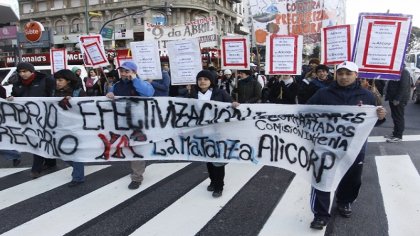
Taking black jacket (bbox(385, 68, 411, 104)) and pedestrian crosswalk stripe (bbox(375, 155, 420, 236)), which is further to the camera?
black jacket (bbox(385, 68, 411, 104))

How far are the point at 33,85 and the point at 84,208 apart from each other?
222 centimetres

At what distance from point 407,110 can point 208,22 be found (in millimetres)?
6786

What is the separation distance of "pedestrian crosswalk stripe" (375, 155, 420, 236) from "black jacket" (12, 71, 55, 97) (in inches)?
188

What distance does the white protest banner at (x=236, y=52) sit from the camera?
23.7 ft

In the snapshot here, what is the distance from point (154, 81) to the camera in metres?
7.80

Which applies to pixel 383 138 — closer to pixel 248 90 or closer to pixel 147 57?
pixel 248 90

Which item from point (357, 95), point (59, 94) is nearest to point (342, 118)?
point (357, 95)

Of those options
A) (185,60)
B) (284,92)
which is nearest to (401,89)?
(284,92)

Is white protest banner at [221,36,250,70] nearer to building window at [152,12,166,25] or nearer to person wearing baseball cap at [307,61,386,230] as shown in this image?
person wearing baseball cap at [307,61,386,230]

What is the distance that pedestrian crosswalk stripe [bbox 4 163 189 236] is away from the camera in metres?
3.95

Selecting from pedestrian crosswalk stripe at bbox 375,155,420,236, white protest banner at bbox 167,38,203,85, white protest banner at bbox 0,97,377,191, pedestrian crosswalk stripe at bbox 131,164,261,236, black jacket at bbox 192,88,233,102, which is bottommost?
pedestrian crosswalk stripe at bbox 131,164,261,236

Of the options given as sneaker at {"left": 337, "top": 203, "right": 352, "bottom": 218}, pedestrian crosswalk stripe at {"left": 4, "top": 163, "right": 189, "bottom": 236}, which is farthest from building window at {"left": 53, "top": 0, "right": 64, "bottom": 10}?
sneaker at {"left": 337, "top": 203, "right": 352, "bottom": 218}

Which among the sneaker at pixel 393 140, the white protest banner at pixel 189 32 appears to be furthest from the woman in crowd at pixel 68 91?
the white protest banner at pixel 189 32

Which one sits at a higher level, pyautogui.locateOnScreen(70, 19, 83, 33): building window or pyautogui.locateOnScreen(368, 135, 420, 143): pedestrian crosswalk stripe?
pyautogui.locateOnScreen(70, 19, 83, 33): building window
